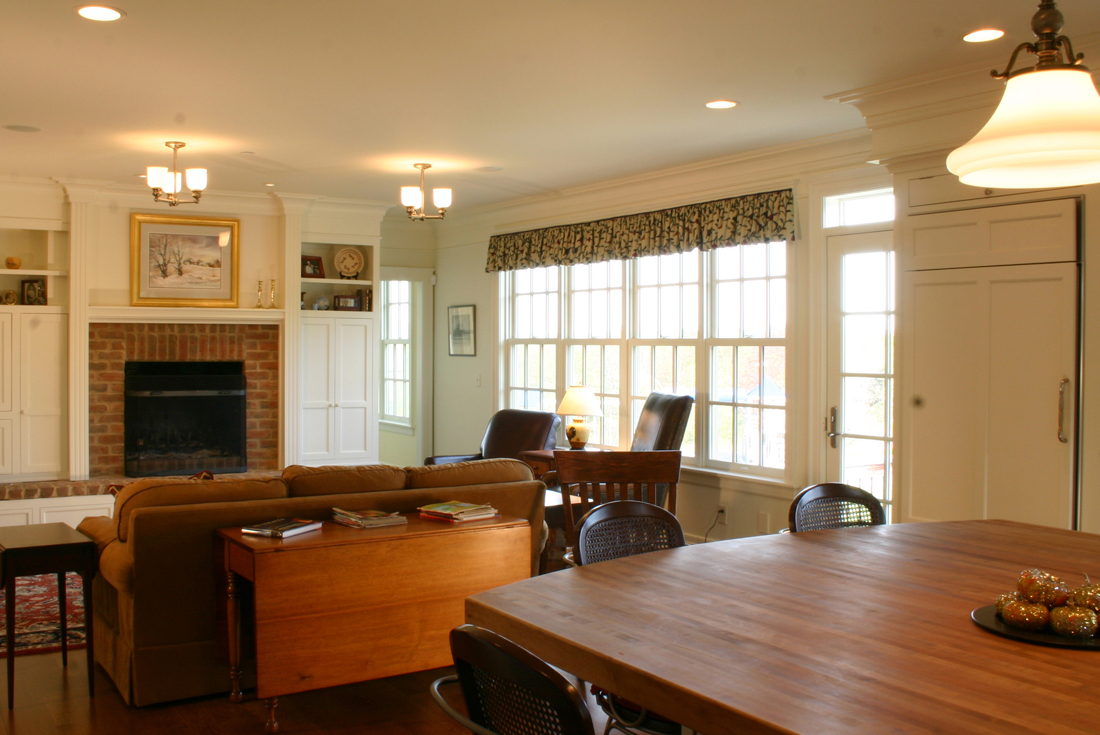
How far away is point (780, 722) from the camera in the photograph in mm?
1337

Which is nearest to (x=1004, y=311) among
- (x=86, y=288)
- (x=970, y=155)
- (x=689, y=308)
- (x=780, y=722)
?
(x=970, y=155)

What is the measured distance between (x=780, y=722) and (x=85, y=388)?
6846 millimetres

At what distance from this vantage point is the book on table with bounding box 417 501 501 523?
352 cm

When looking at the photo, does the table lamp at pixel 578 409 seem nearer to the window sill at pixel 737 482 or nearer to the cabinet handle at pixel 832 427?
the window sill at pixel 737 482

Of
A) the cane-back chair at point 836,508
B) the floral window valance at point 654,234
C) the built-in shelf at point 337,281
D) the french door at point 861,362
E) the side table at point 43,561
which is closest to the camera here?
the cane-back chair at point 836,508

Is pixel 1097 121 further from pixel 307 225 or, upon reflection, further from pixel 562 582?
pixel 307 225

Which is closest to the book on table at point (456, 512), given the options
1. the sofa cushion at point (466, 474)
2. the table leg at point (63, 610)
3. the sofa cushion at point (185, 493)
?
the sofa cushion at point (466, 474)

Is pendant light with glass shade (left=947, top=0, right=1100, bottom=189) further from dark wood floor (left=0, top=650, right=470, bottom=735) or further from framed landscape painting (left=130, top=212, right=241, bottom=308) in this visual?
framed landscape painting (left=130, top=212, right=241, bottom=308)

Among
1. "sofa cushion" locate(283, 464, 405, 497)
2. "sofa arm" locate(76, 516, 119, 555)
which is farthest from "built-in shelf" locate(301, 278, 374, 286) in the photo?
"sofa cushion" locate(283, 464, 405, 497)

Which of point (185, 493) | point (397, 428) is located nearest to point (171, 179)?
point (185, 493)

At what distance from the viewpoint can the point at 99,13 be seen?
3.23 meters

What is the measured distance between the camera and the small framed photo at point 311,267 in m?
7.90

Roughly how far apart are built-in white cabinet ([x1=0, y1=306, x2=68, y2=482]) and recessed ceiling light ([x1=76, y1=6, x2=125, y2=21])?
169 inches

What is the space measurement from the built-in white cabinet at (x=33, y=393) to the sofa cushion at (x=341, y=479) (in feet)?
13.9
